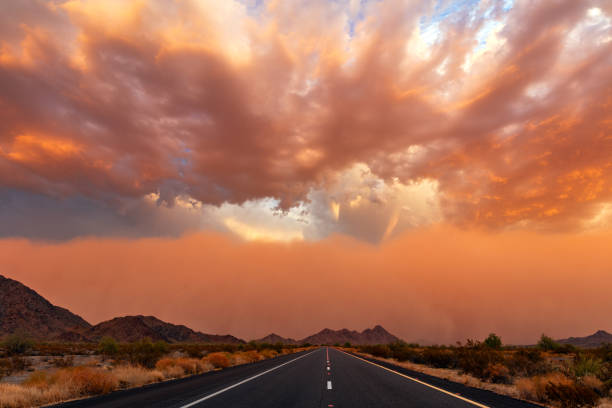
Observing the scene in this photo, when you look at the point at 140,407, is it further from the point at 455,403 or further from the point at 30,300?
the point at 30,300

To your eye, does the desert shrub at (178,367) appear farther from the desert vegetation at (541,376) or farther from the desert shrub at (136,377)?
the desert vegetation at (541,376)

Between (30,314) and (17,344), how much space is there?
108 metres

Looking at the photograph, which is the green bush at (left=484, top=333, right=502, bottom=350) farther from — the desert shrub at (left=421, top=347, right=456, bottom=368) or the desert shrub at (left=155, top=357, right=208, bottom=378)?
the desert shrub at (left=155, top=357, right=208, bottom=378)

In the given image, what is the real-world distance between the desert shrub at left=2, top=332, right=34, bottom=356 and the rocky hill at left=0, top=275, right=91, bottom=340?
84.9 metres

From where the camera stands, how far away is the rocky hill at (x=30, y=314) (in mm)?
127438

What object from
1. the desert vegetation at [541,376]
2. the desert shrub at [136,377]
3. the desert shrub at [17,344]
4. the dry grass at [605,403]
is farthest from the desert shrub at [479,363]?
the desert shrub at [17,344]

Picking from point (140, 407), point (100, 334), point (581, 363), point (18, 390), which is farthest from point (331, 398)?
point (100, 334)

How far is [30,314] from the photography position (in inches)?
5404

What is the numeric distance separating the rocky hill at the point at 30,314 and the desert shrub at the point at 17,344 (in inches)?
3343

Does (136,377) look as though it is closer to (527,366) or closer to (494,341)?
(527,366)

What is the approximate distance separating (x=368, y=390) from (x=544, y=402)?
528 centimetres

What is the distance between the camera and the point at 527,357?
22016 millimetres

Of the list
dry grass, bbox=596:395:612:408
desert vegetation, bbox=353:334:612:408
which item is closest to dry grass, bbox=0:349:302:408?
desert vegetation, bbox=353:334:612:408

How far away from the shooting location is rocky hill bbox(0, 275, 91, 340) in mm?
127438
